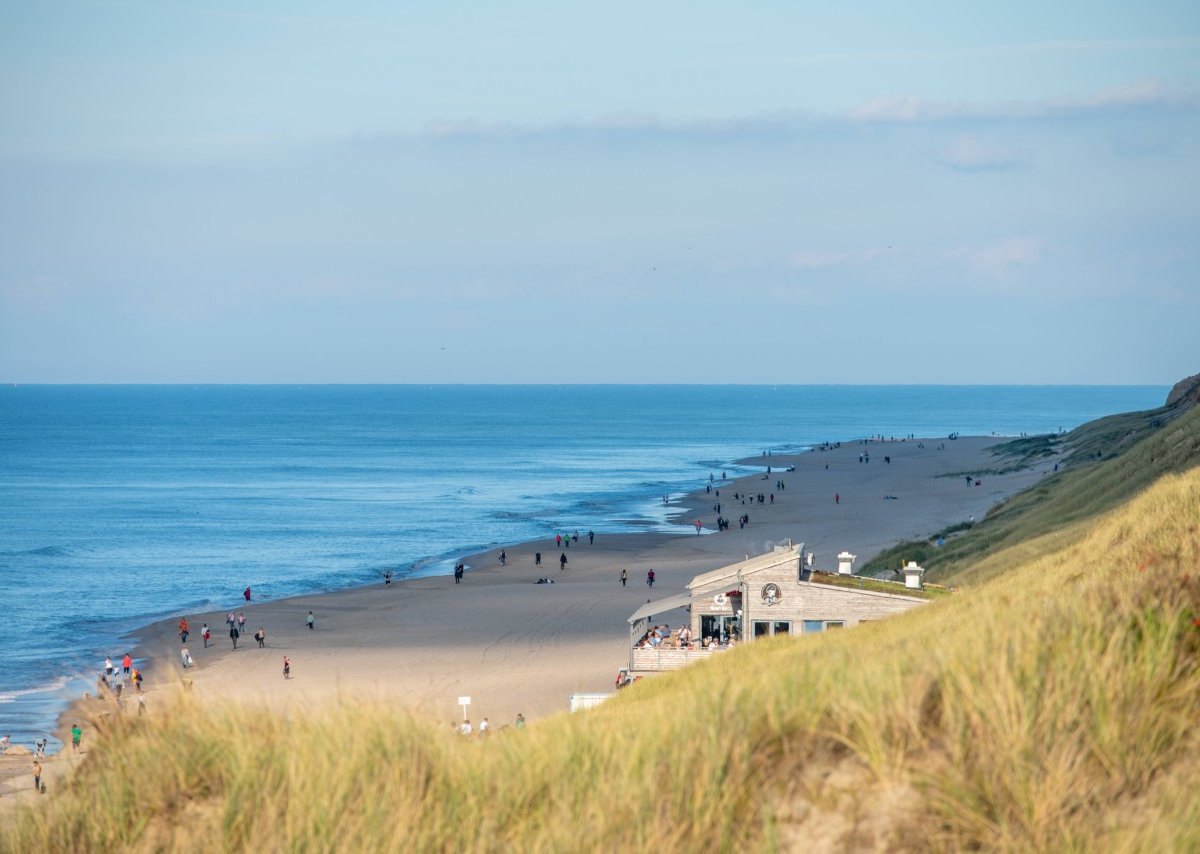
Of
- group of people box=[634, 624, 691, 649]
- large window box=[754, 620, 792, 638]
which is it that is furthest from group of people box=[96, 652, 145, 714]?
large window box=[754, 620, 792, 638]

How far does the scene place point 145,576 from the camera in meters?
58.7

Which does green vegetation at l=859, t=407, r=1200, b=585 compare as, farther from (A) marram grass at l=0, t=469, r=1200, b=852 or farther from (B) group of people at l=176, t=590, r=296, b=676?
(A) marram grass at l=0, t=469, r=1200, b=852

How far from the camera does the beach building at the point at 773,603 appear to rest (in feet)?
78.7

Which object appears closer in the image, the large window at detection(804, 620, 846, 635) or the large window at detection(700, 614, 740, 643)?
the large window at detection(804, 620, 846, 635)

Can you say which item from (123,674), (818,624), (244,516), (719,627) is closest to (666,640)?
(719,627)

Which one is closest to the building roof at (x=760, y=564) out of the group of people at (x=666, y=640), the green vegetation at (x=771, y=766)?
the group of people at (x=666, y=640)

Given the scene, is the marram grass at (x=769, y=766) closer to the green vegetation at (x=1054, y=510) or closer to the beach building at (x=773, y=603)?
the beach building at (x=773, y=603)

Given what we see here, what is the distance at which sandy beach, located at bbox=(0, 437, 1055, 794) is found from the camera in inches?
1335

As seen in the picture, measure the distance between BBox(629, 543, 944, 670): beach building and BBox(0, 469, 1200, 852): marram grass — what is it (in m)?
14.9

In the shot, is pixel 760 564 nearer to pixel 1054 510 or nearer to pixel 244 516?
pixel 1054 510

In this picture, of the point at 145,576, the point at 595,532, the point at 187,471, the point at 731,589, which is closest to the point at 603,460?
the point at 187,471

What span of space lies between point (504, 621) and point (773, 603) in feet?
76.8

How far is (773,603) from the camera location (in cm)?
→ 2441

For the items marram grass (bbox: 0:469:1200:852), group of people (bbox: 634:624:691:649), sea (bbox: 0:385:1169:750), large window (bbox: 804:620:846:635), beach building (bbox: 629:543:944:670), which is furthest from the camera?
sea (bbox: 0:385:1169:750)
